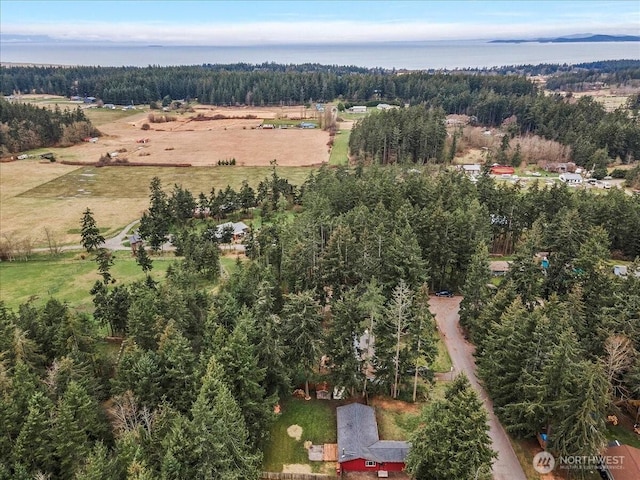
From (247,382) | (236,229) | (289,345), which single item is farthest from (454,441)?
(236,229)

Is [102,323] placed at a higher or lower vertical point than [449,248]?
lower

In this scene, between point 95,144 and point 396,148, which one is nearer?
point 396,148

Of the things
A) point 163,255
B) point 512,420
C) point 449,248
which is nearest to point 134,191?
point 163,255

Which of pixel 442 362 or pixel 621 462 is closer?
pixel 621 462

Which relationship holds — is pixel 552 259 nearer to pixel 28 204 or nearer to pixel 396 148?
pixel 396 148

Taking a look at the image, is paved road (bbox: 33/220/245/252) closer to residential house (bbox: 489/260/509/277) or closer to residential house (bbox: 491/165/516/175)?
residential house (bbox: 489/260/509/277)

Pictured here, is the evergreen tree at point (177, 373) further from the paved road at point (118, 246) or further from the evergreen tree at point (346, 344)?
the paved road at point (118, 246)

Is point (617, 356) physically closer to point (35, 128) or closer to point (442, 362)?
point (442, 362)
